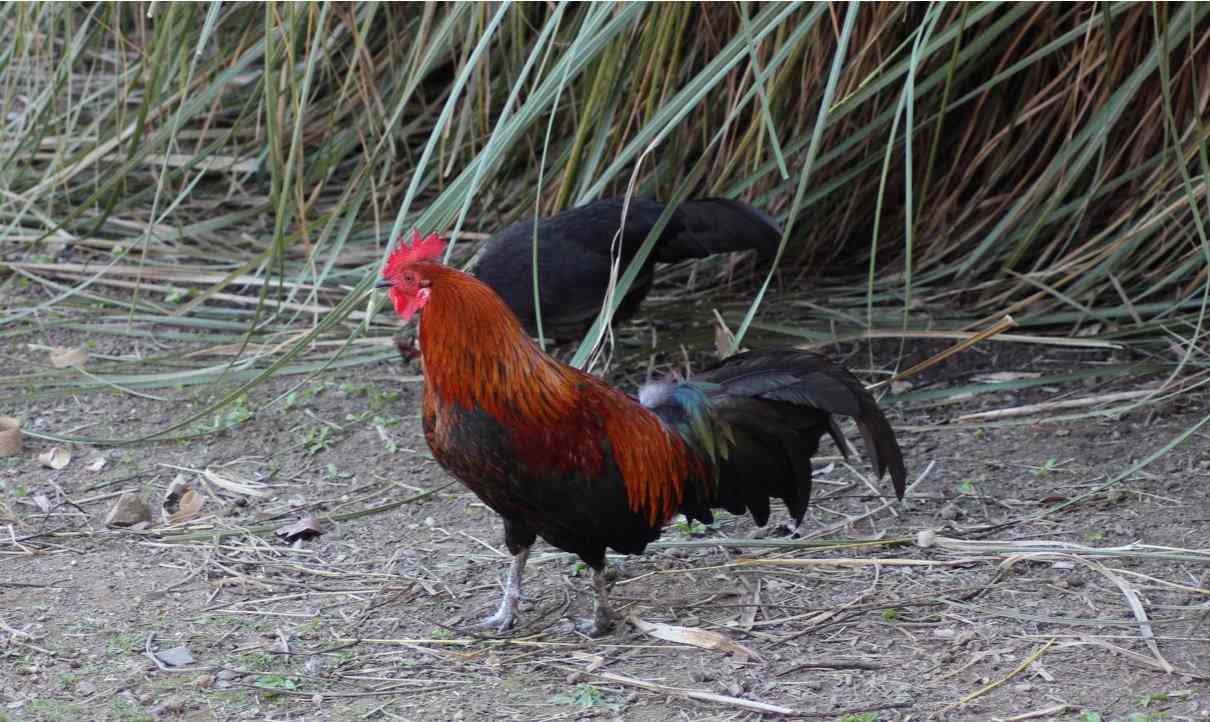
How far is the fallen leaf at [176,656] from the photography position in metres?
3.01

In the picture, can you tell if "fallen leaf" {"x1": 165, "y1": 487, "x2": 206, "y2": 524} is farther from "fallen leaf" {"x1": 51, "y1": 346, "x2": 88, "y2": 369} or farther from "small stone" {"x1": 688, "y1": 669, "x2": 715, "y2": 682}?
"small stone" {"x1": 688, "y1": 669, "x2": 715, "y2": 682}

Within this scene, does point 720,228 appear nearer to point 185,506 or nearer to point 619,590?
point 619,590

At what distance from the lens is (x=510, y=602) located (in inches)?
127

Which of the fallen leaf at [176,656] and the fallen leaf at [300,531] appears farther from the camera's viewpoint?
the fallen leaf at [300,531]

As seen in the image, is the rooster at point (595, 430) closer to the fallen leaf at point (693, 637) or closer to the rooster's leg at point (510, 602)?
the rooster's leg at point (510, 602)

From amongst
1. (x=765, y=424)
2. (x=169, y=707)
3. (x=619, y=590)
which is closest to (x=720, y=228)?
(x=765, y=424)

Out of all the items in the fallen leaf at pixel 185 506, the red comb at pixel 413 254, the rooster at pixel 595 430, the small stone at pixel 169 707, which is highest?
the red comb at pixel 413 254

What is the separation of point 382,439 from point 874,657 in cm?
185

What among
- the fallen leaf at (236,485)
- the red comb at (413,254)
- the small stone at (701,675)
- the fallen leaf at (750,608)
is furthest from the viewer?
the fallen leaf at (236,485)

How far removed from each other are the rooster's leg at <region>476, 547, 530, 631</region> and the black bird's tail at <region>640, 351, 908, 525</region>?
0.42 meters

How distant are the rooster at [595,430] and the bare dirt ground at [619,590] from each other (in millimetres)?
216

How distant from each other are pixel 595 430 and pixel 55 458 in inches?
77.9

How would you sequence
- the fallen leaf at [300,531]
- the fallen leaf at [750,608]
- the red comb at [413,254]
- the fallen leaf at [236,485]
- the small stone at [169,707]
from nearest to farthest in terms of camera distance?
the small stone at [169,707] → the red comb at [413,254] → the fallen leaf at [750,608] → the fallen leaf at [300,531] → the fallen leaf at [236,485]

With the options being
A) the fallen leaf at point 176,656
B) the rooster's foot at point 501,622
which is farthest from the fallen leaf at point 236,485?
the rooster's foot at point 501,622
